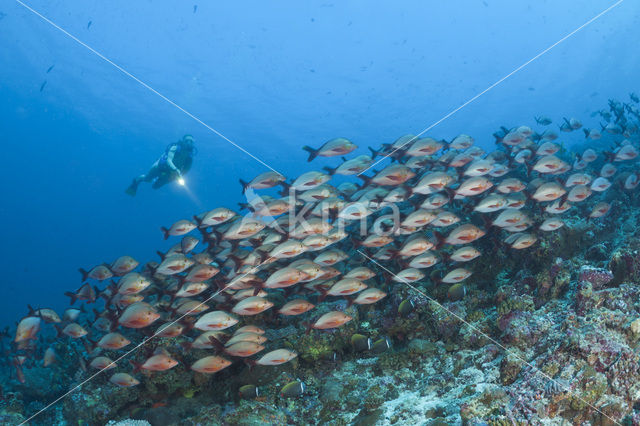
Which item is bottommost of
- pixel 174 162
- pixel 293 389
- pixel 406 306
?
pixel 293 389

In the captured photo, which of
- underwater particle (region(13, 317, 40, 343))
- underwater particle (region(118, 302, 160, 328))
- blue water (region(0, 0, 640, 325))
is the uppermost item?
blue water (region(0, 0, 640, 325))

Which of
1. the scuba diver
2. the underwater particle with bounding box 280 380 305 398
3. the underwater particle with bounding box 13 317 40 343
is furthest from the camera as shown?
the scuba diver

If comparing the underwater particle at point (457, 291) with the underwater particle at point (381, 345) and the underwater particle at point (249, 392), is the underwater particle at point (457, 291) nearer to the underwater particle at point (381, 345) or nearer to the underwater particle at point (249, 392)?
the underwater particle at point (381, 345)

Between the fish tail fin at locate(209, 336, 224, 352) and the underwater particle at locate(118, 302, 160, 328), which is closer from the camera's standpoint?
the fish tail fin at locate(209, 336, 224, 352)

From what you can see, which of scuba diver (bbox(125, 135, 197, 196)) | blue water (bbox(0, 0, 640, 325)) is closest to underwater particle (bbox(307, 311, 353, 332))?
scuba diver (bbox(125, 135, 197, 196))

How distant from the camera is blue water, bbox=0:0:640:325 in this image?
3456 centimetres

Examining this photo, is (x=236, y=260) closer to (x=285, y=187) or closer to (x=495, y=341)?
(x=285, y=187)

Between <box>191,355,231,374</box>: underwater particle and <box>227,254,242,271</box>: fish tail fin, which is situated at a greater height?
<box>227,254,242,271</box>: fish tail fin

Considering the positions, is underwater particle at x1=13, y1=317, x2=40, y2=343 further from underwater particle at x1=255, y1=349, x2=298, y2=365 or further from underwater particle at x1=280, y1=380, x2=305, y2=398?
underwater particle at x1=280, y1=380, x2=305, y2=398

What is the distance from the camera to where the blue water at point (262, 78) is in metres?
34.6

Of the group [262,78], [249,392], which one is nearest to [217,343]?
[249,392]

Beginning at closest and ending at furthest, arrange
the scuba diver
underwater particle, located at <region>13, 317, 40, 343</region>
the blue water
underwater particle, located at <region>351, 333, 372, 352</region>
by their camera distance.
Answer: underwater particle, located at <region>351, 333, 372, 352</region> < underwater particle, located at <region>13, 317, 40, 343</region> < the scuba diver < the blue water

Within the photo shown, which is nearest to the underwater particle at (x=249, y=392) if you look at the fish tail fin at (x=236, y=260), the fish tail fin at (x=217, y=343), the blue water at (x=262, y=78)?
the fish tail fin at (x=217, y=343)

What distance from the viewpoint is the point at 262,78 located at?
1588 inches
